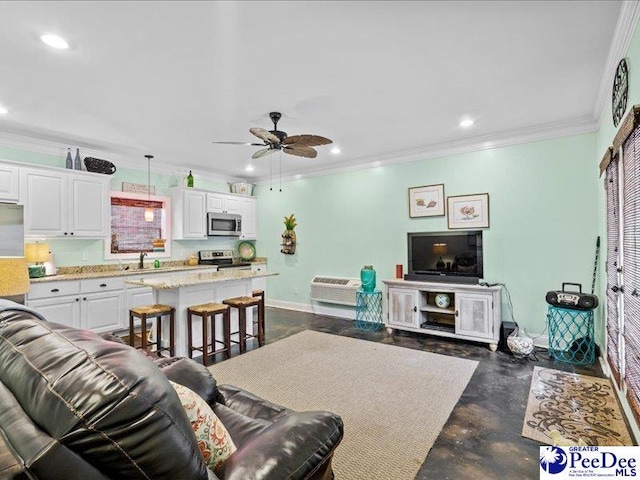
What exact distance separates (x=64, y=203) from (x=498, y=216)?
5685 millimetres

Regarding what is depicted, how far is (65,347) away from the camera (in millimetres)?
816

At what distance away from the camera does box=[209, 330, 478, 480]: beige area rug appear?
2.10 meters

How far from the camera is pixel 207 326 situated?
3773 millimetres

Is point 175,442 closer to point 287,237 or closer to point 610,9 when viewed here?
point 610,9

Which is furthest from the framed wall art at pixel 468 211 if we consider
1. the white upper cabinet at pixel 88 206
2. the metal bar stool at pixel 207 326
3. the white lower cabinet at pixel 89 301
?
the white upper cabinet at pixel 88 206

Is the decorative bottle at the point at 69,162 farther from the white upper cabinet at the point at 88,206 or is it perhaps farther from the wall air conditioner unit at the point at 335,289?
the wall air conditioner unit at the point at 335,289

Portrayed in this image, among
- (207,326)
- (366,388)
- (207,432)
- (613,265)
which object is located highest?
(613,265)

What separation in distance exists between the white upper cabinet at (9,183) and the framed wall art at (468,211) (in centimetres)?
550

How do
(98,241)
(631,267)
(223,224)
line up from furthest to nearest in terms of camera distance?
(223,224), (98,241), (631,267)

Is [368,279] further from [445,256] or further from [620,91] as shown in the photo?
[620,91]

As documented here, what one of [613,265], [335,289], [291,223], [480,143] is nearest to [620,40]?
[613,265]

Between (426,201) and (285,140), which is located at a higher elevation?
(285,140)

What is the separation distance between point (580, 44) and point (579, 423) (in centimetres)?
271

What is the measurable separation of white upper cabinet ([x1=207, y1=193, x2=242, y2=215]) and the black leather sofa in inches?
212
